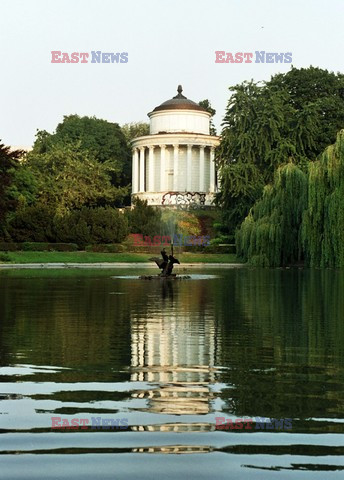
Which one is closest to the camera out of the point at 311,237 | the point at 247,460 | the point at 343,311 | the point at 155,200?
the point at 247,460

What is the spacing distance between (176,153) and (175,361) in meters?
83.0

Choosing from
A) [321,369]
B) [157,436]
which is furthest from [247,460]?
[321,369]

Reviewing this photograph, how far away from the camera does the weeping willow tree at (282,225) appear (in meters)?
48.6

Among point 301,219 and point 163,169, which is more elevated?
point 163,169

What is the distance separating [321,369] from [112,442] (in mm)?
4420

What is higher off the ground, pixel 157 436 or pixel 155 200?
pixel 155 200

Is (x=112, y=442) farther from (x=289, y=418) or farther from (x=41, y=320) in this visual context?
(x=41, y=320)

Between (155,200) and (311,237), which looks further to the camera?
(155,200)

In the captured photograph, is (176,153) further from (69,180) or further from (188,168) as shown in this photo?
(69,180)

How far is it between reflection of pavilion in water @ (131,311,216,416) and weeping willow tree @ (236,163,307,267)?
32.7 m

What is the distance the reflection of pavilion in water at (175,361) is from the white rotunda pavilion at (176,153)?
248 feet

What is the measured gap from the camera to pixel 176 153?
3652 inches

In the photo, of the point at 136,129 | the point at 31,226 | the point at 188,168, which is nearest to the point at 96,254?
the point at 31,226

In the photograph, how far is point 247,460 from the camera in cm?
557
